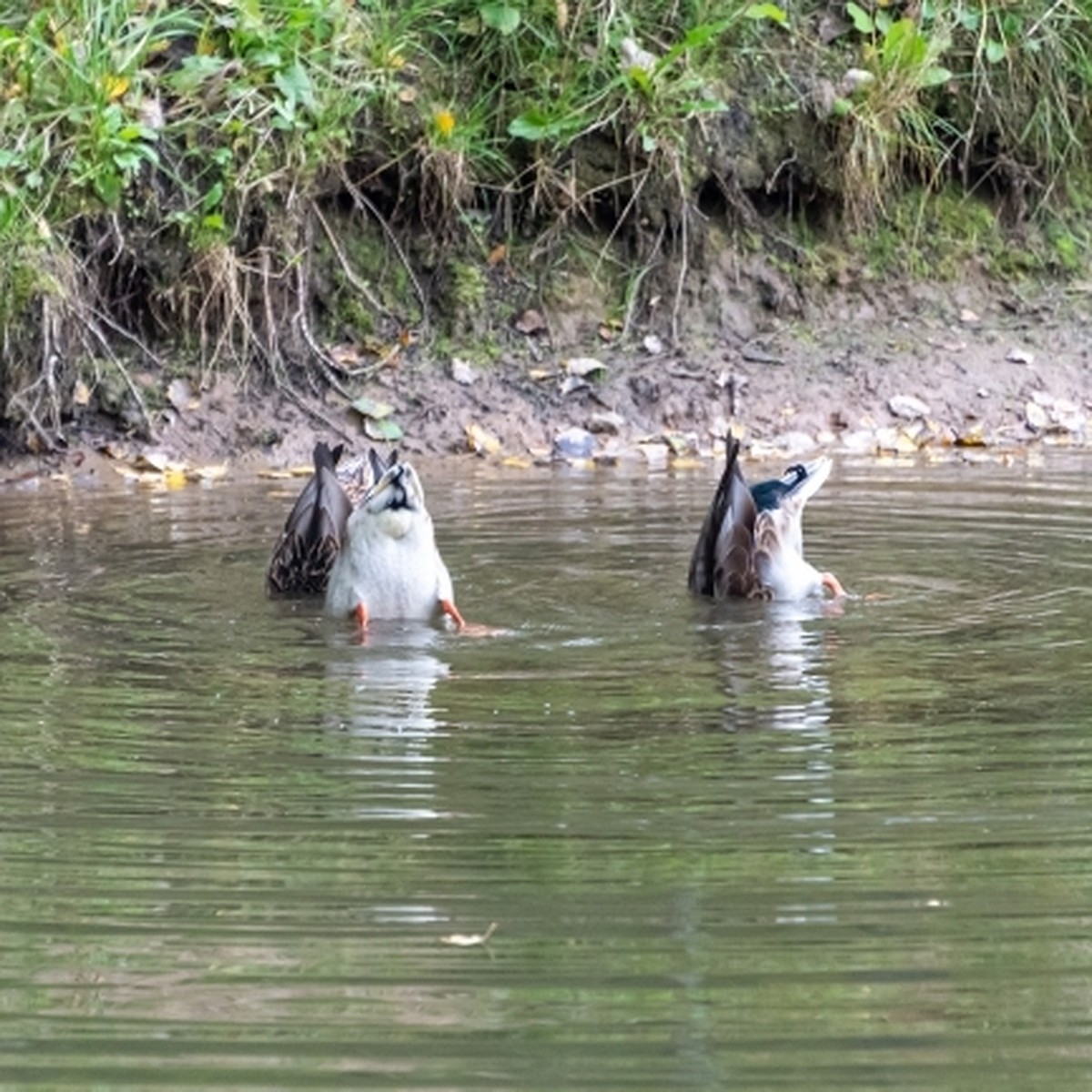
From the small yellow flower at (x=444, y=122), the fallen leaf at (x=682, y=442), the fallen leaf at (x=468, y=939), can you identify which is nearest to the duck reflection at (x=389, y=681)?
the fallen leaf at (x=468, y=939)

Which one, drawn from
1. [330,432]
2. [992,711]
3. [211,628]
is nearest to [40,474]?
[330,432]

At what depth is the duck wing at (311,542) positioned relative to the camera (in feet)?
27.3

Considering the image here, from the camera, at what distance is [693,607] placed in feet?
26.1

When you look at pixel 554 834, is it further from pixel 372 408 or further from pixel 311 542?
pixel 372 408

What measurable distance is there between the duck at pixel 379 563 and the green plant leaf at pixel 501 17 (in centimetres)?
413

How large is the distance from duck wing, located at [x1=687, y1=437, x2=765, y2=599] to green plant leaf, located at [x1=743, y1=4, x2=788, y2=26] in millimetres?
4321

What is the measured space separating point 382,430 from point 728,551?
13.0ft

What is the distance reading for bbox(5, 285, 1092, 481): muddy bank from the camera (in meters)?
11.7

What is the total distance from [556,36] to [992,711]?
665 centimetres

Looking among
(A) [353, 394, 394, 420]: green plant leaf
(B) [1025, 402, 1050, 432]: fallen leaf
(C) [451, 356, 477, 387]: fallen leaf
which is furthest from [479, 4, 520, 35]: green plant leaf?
(B) [1025, 402, 1050, 432]: fallen leaf

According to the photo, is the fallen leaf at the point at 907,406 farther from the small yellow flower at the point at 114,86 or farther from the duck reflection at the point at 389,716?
the duck reflection at the point at 389,716

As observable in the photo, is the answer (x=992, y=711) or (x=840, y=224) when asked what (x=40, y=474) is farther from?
(x=992, y=711)

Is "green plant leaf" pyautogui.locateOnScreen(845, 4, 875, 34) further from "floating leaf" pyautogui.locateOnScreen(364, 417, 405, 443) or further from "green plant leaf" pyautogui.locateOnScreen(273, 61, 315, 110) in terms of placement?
"floating leaf" pyautogui.locateOnScreen(364, 417, 405, 443)

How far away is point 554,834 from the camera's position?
4.88 metres
